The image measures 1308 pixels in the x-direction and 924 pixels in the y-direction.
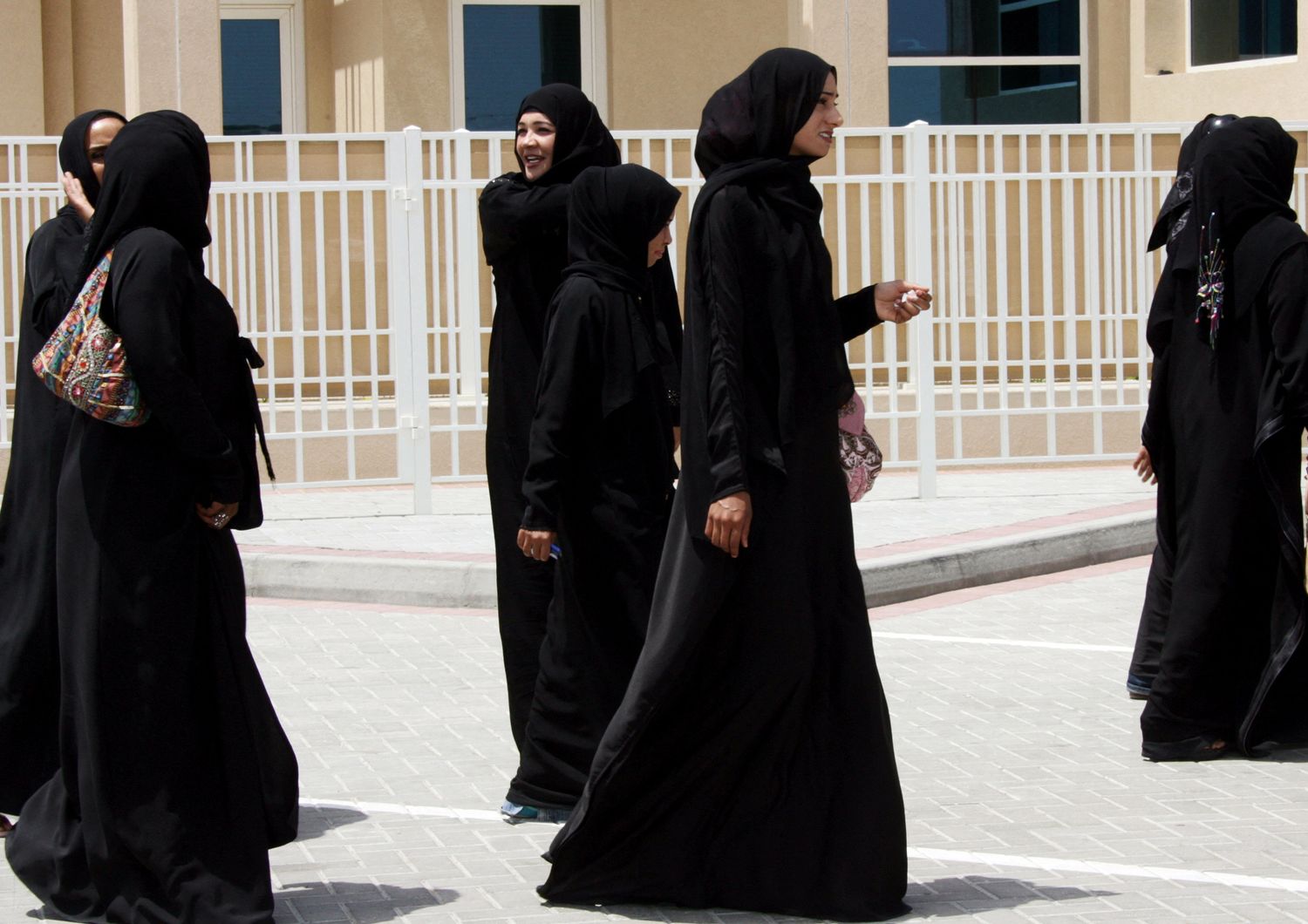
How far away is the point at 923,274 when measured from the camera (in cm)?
1205

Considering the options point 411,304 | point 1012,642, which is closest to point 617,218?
point 1012,642

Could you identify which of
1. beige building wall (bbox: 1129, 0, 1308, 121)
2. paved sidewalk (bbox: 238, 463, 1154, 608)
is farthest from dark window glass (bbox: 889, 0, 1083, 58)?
paved sidewalk (bbox: 238, 463, 1154, 608)

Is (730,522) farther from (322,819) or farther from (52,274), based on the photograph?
(52,274)

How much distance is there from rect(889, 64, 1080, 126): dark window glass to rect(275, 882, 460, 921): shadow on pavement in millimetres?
12587

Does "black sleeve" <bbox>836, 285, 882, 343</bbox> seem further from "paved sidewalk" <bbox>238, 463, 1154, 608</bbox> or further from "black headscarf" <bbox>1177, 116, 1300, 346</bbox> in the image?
"paved sidewalk" <bbox>238, 463, 1154, 608</bbox>

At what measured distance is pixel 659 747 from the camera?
15.1 feet

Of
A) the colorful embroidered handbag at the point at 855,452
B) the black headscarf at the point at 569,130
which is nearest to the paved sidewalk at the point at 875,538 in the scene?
the black headscarf at the point at 569,130

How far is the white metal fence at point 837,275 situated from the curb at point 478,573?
5.46 feet

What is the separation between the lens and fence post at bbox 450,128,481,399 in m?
11.6

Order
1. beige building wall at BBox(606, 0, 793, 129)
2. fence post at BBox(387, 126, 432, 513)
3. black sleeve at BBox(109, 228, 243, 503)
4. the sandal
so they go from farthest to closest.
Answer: beige building wall at BBox(606, 0, 793, 129)
fence post at BBox(387, 126, 432, 513)
the sandal
black sleeve at BBox(109, 228, 243, 503)

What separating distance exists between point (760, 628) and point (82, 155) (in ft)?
7.74

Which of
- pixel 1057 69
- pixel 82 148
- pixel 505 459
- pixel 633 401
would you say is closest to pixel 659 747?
pixel 633 401

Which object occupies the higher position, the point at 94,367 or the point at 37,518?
the point at 94,367

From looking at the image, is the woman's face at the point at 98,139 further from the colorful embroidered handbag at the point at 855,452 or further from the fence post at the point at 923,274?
the fence post at the point at 923,274
